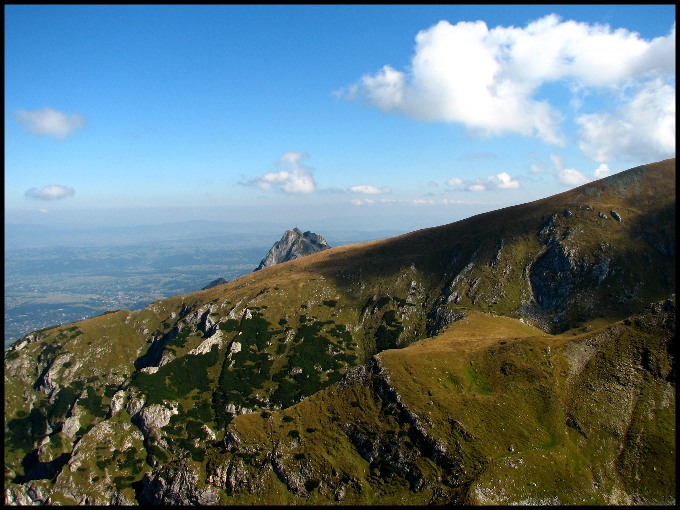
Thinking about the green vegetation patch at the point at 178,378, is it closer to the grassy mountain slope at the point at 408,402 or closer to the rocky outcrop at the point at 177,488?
the grassy mountain slope at the point at 408,402

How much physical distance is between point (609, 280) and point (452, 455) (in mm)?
129955

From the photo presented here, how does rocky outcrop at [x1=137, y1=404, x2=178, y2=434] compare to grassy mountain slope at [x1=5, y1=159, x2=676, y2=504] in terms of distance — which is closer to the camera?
grassy mountain slope at [x1=5, y1=159, x2=676, y2=504]

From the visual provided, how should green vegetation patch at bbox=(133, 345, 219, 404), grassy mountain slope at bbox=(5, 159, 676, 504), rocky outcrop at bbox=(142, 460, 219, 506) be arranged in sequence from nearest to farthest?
grassy mountain slope at bbox=(5, 159, 676, 504)
rocky outcrop at bbox=(142, 460, 219, 506)
green vegetation patch at bbox=(133, 345, 219, 404)

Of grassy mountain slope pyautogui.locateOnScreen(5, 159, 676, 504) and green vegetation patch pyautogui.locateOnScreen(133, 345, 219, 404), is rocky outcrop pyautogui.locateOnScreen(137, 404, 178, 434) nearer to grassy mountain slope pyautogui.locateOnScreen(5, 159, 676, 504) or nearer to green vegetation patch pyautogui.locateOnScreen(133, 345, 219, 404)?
grassy mountain slope pyautogui.locateOnScreen(5, 159, 676, 504)

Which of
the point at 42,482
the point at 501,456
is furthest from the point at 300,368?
the point at 501,456

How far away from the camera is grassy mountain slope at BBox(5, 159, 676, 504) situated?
274ft

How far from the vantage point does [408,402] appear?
98188 mm

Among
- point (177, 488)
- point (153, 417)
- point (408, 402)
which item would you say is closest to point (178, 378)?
point (153, 417)

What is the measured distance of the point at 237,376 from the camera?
172125 millimetres

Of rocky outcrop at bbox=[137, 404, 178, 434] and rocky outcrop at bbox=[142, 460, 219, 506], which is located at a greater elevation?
rocky outcrop at bbox=[142, 460, 219, 506]

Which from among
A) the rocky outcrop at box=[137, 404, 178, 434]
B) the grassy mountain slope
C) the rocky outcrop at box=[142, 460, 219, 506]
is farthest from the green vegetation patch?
the rocky outcrop at box=[142, 460, 219, 506]

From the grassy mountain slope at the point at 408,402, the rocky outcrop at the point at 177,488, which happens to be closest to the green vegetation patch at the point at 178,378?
the grassy mountain slope at the point at 408,402

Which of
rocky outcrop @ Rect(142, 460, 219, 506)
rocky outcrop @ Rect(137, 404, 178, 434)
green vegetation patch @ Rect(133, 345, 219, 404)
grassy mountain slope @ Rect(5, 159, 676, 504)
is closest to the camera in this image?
grassy mountain slope @ Rect(5, 159, 676, 504)

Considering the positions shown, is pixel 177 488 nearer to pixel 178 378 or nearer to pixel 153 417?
pixel 153 417
